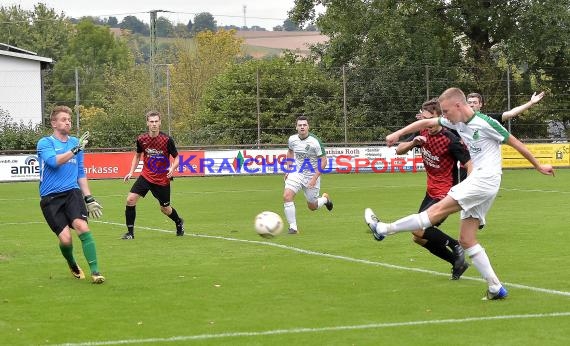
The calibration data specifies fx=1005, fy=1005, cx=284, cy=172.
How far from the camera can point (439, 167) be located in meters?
12.0

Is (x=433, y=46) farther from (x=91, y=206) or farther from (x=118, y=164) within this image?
(x=91, y=206)

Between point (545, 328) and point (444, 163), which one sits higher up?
point (444, 163)

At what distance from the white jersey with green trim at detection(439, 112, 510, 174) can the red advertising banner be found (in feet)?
104

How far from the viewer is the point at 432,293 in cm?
1048

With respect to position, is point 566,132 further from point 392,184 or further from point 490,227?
point 490,227

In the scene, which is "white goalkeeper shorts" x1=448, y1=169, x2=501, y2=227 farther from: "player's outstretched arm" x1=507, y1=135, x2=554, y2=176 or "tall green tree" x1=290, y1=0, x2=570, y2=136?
"tall green tree" x1=290, y1=0, x2=570, y2=136

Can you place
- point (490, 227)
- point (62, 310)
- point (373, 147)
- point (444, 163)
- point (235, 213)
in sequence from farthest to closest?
point (373, 147)
point (235, 213)
point (490, 227)
point (444, 163)
point (62, 310)

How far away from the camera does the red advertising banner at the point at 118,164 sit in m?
41.1

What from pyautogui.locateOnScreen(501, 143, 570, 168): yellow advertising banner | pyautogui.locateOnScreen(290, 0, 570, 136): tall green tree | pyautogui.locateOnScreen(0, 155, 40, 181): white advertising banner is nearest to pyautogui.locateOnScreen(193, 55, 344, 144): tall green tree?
pyautogui.locateOnScreen(290, 0, 570, 136): tall green tree

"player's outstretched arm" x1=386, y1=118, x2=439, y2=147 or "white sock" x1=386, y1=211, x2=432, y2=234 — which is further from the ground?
"player's outstretched arm" x1=386, y1=118, x2=439, y2=147

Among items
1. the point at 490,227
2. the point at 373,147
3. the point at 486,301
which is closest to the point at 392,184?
the point at 373,147

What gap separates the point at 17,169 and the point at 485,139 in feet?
108

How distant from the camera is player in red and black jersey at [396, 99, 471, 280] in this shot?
11.5m

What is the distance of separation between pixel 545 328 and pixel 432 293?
7.02 feet
